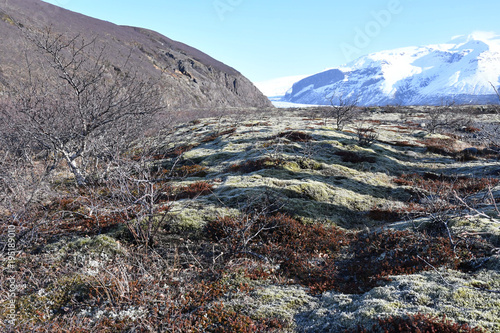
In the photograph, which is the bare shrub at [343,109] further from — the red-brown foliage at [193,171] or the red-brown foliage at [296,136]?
the red-brown foliage at [193,171]

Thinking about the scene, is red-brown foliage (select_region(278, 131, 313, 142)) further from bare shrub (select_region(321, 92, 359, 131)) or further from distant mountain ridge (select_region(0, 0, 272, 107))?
distant mountain ridge (select_region(0, 0, 272, 107))

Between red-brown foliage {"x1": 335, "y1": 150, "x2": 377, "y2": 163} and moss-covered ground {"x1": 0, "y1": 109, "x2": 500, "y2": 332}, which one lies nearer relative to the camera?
moss-covered ground {"x1": 0, "y1": 109, "x2": 500, "y2": 332}

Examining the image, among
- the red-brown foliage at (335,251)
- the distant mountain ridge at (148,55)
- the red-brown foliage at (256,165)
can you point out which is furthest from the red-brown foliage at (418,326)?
the distant mountain ridge at (148,55)

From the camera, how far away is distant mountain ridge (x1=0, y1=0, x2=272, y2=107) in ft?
177

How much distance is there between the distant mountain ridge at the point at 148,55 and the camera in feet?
177

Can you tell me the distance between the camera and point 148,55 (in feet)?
333

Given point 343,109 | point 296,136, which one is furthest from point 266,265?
point 343,109

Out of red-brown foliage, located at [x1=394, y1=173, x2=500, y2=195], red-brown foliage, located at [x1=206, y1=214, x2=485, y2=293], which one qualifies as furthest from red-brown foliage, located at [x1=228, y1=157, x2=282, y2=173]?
red-brown foliage, located at [x1=394, y1=173, x2=500, y2=195]

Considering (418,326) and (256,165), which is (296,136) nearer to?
(256,165)

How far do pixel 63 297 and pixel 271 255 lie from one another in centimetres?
475

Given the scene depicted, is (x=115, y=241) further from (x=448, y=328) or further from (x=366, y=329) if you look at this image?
(x=448, y=328)

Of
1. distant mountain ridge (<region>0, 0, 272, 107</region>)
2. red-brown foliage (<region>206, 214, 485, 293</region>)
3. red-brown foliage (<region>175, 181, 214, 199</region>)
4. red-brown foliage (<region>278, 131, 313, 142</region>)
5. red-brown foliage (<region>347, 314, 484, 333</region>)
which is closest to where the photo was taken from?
red-brown foliage (<region>347, 314, 484, 333</region>)

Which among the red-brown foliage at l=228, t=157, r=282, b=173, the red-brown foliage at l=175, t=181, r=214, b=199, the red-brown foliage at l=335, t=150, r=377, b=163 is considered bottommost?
the red-brown foliage at l=175, t=181, r=214, b=199

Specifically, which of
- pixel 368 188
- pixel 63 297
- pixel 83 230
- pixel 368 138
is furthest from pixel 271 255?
pixel 368 138
